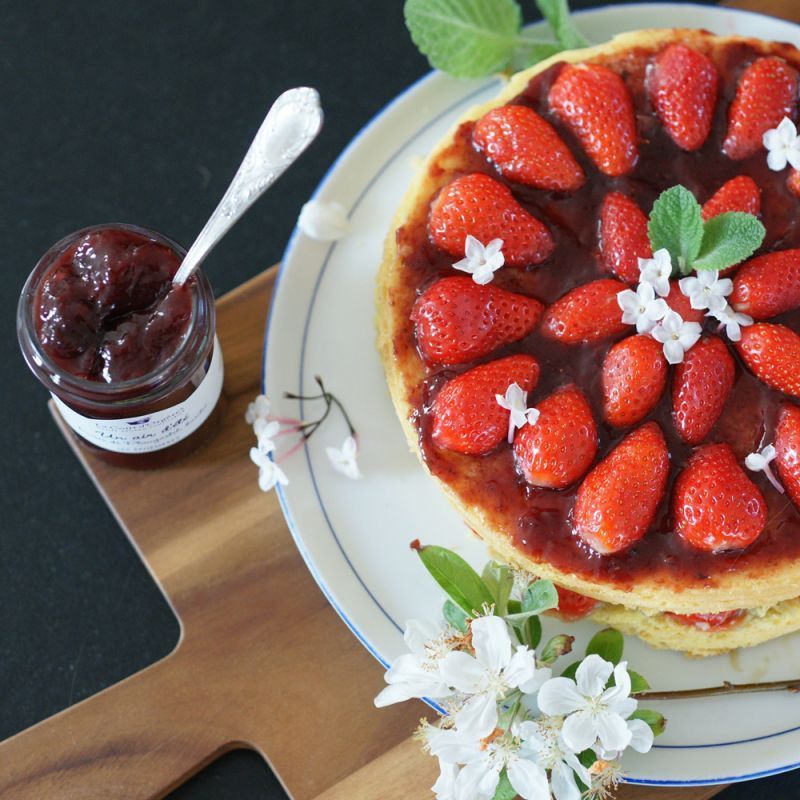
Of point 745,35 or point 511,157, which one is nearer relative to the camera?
point 511,157

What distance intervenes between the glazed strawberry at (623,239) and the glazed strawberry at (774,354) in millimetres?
265

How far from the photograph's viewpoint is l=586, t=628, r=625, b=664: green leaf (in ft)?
7.99

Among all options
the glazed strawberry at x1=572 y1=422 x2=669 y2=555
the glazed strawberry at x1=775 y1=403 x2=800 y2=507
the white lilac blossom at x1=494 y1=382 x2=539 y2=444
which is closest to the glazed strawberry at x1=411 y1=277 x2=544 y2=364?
the white lilac blossom at x1=494 y1=382 x2=539 y2=444

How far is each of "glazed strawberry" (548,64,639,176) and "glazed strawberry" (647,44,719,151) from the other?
82 mm

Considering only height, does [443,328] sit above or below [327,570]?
above

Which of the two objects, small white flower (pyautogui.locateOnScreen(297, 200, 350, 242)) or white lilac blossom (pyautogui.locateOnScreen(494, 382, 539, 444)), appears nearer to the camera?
white lilac blossom (pyautogui.locateOnScreen(494, 382, 539, 444))

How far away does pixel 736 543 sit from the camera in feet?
7.58

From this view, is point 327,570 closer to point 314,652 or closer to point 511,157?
point 314,652

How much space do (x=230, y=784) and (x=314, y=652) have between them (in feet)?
1.22

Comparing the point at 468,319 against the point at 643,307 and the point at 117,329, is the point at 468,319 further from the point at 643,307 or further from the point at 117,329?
the point at 117,329

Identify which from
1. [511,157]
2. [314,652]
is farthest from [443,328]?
[314,652]

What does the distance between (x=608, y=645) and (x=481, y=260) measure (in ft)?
2.74

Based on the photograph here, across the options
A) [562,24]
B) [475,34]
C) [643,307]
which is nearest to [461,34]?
[475,34]

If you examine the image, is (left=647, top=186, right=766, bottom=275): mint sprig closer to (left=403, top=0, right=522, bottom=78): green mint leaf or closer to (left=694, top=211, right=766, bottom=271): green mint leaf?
(left=694, top=211, right=766, bottom=271): green mint leaf
